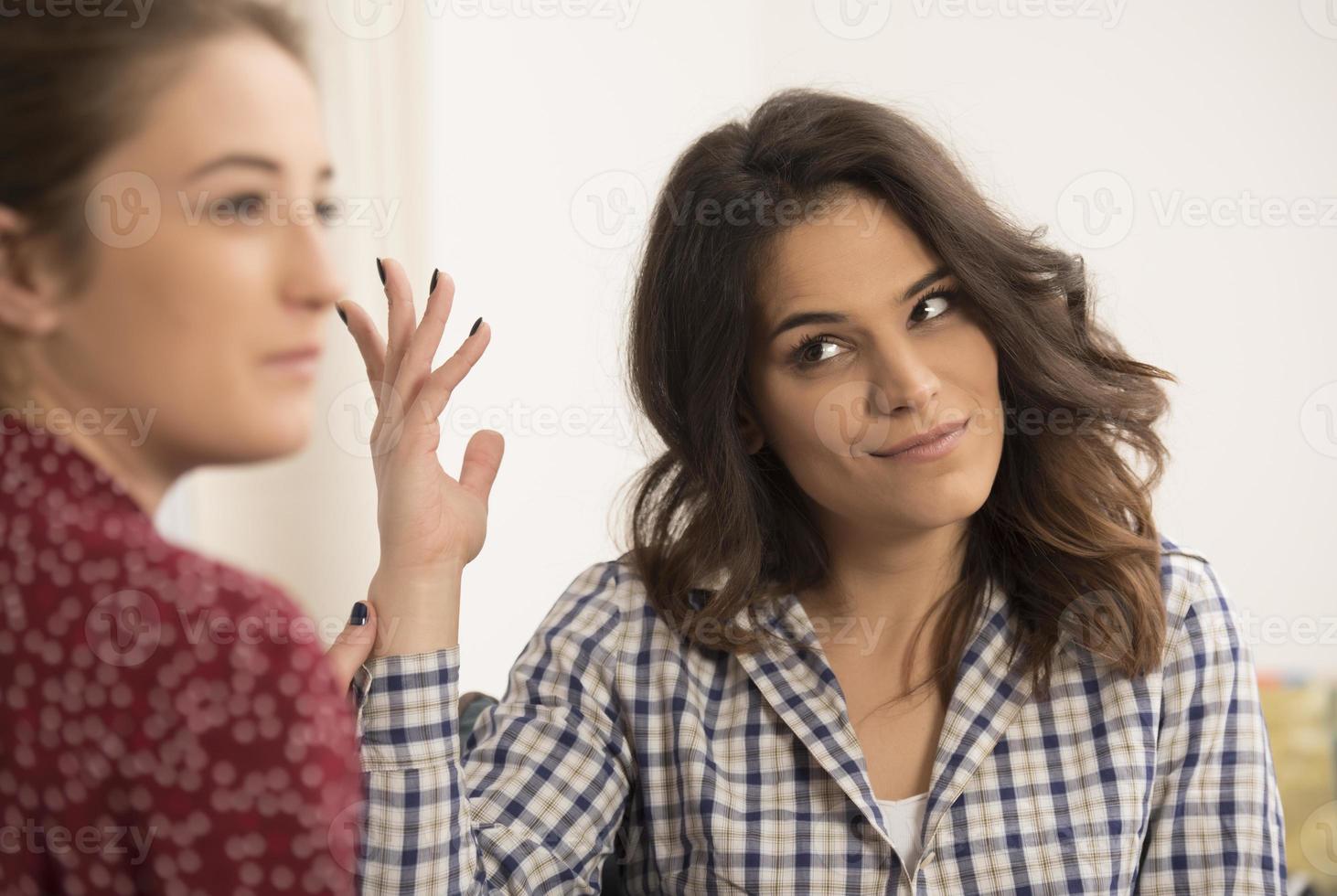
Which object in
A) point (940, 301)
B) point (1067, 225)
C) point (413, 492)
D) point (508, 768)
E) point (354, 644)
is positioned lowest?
point (508, 768)

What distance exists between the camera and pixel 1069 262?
1.32m

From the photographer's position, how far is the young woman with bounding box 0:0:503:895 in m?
0.43

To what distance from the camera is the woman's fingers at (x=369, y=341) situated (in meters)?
0.87

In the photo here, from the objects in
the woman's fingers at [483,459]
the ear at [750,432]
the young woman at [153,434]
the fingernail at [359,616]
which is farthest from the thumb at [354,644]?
the ear at [750,432]

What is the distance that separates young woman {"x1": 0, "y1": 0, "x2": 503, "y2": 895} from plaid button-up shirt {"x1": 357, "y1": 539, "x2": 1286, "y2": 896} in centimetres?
70

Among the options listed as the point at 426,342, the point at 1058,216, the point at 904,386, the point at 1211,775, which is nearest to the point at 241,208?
the point at 426,342

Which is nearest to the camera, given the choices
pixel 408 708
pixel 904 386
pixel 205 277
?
pixel 205 277

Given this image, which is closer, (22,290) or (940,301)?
(22,290)

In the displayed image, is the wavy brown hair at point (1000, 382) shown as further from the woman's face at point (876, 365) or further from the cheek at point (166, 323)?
the cheek at point (166, 323)

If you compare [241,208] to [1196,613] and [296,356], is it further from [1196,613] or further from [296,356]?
[1196,613]

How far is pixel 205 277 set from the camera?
44 centimetres

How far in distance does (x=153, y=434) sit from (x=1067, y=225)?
2702 mm

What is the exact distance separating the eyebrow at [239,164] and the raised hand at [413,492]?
0.39 m

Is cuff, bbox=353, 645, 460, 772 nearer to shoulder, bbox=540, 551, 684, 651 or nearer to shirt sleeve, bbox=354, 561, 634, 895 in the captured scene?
shirt sleeve, bbox=354, 561, 634, 895
